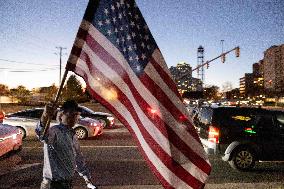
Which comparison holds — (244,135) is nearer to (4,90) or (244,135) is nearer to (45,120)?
(45,120)

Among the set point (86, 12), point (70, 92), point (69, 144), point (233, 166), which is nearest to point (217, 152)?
point (233, 166)

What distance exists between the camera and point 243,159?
389 inches

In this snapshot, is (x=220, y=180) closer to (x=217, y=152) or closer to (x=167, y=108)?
(x=217, y=152)

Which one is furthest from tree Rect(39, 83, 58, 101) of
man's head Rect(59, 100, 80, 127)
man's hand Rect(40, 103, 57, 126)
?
man's hand Rect(40, 103, 57, 126)

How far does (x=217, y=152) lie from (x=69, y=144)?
661 cm

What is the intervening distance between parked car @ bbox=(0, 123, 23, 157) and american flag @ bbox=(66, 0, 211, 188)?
19.5ft

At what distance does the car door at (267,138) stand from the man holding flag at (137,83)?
23.0 ft

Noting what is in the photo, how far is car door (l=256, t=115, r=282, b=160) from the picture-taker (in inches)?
392

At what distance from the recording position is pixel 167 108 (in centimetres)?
352

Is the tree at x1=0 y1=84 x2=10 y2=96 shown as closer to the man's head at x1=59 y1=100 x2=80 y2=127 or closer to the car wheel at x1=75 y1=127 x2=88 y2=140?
the car wheel at x1=75 y1=127 x2=88 y2=140

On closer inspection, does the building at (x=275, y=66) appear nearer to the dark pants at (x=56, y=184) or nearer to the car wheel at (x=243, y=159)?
the car wheel at (x=243, y=159)

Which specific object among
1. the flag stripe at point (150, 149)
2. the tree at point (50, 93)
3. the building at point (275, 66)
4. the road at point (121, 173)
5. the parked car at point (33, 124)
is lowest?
the road at point (121, 173)

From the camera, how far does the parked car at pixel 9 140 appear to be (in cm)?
874

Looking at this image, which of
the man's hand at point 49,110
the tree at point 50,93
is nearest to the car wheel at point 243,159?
the man's hand at point 49,110
